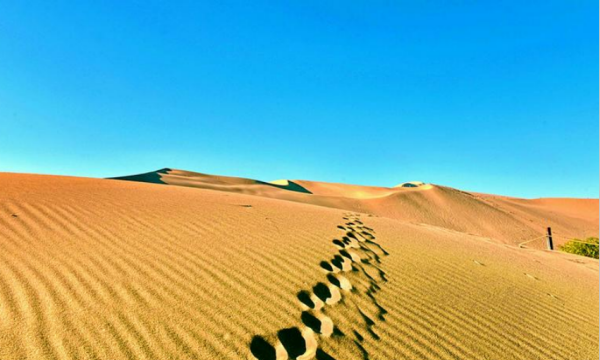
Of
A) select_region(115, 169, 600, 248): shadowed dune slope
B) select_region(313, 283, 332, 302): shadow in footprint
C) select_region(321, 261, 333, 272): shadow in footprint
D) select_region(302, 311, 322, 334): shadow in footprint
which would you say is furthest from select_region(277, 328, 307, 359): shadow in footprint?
select_region(115, 169, 600, 248): shadowed dune slope

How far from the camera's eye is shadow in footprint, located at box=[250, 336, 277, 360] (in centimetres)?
198

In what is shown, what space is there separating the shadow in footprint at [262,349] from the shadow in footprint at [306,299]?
0.61 m

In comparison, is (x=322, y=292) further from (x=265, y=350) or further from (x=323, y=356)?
(x=265, y=350)

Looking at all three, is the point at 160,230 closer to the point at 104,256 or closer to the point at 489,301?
A: the point at 104,256

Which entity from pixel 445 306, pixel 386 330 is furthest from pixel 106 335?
pixel 445 306

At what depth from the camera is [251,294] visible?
267 centimetres

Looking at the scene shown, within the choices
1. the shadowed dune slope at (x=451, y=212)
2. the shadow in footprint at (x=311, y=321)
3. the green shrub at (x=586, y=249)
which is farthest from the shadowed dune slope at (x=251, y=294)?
the shadowed dune slope at (x=451, y=212)

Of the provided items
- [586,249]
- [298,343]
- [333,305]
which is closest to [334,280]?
[333,305]

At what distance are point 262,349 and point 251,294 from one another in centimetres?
66

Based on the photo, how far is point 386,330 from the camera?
8.39 feet

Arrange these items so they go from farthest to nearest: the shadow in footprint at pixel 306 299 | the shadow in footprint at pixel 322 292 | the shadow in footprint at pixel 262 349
→ the shadow in footprint at pixel 322 292 < the shadow in footprint at pixel 306 299 < the shadow in footprint at pixel 262 349

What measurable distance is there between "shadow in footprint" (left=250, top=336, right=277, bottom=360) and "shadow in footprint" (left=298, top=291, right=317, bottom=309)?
1.99ft

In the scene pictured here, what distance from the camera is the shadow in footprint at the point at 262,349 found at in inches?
77.9

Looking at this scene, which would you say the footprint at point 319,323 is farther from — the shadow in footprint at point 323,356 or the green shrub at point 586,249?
the green shrub at point 586,249
